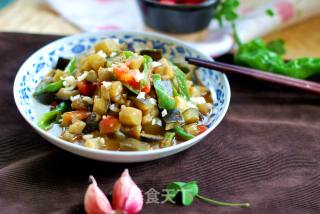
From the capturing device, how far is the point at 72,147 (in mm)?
2066

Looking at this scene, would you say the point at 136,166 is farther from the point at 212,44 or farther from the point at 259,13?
the point at 259,13

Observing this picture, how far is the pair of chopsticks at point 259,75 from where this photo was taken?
8.96 feet

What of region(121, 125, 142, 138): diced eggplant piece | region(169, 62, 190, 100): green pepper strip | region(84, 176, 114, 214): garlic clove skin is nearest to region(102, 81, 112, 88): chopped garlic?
region(121, 125, 142, 138): diced eggplant piece

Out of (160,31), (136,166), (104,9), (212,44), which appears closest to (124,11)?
(104,9)

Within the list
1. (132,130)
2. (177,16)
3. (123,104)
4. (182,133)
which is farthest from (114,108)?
(177,16)

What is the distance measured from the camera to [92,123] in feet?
7.48

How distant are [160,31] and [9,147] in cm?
160

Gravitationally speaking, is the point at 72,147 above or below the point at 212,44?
below

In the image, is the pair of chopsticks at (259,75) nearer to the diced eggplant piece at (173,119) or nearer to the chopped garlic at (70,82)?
the diced eggplant piece at (173,119)

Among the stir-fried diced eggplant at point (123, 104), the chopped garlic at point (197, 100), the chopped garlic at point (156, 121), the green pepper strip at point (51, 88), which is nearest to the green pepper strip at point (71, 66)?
the stir-fried diced eggplant at point (123, 104)

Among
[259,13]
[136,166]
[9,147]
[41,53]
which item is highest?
[259,13]

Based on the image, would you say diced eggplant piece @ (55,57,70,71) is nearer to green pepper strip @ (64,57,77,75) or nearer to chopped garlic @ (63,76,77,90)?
green pepper strip @ (64,57,77,75)

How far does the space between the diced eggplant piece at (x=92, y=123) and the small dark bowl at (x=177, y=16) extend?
→ 1.32m

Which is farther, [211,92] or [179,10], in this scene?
[179,10]
